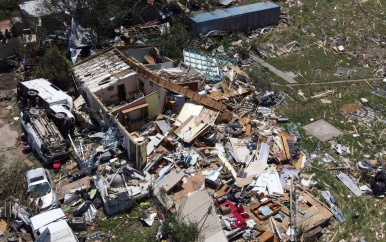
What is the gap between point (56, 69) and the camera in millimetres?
20094

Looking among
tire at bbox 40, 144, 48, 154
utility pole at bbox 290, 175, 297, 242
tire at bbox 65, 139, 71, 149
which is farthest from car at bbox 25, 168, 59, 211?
utility pole at bbox 290, 175, 297, 242

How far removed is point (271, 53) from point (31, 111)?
47.1 feet

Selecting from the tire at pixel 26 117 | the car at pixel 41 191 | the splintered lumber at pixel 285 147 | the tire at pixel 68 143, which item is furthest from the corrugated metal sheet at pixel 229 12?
the car at pixel 41 191

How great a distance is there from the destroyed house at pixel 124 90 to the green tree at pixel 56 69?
695 millimetres

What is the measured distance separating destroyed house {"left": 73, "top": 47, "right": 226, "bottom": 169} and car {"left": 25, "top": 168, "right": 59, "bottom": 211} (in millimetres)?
3337

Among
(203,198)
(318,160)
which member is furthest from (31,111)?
(318,160)

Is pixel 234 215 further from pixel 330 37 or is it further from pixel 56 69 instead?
pixel 330 37

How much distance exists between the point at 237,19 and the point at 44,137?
15.3 metres

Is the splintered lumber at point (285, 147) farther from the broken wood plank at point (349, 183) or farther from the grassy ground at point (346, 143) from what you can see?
the broken wood plank at point (349, 183)

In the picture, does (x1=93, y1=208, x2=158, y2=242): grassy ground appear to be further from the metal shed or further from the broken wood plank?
the metal shed

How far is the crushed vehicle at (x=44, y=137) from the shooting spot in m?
16.0

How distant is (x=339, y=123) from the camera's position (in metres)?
19.1

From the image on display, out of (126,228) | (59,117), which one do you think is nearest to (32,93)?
(59,117)

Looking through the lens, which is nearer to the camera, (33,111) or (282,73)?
(33,111)
